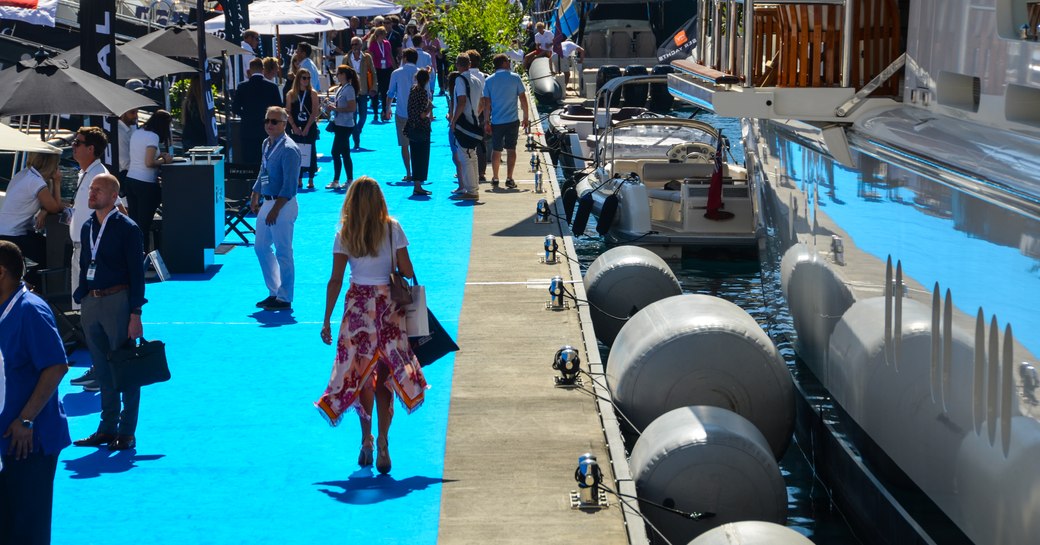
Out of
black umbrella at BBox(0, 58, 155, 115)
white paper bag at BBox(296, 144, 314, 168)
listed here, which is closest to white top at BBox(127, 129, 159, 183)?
black umbrella at BBox(0, 58, 155, 115)

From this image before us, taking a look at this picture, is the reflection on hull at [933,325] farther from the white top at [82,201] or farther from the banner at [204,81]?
the banner at [204,81]

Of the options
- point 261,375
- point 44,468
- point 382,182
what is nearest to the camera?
point 44,468

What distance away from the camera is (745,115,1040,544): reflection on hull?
611 centimetres

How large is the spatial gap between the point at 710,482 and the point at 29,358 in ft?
13.1

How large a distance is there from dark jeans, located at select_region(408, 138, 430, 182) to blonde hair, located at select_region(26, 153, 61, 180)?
8430mm

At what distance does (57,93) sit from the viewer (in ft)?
Answer: 37.5

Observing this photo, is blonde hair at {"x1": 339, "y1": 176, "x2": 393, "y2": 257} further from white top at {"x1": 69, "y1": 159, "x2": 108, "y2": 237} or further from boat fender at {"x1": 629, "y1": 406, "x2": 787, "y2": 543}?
white top at {"x1": 69, "y1": 159, "x2": 108, "y2": 237}

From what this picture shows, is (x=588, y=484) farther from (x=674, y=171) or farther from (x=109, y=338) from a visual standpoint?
(x=674, y=171)

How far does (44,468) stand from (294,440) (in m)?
2.86

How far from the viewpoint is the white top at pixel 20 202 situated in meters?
10.4

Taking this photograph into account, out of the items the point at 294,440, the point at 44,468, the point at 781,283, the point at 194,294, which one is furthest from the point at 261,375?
the point at 781,283

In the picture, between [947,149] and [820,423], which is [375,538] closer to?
[947,149]

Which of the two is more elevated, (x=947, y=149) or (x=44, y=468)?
(x=947, y=149)

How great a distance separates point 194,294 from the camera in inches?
521
